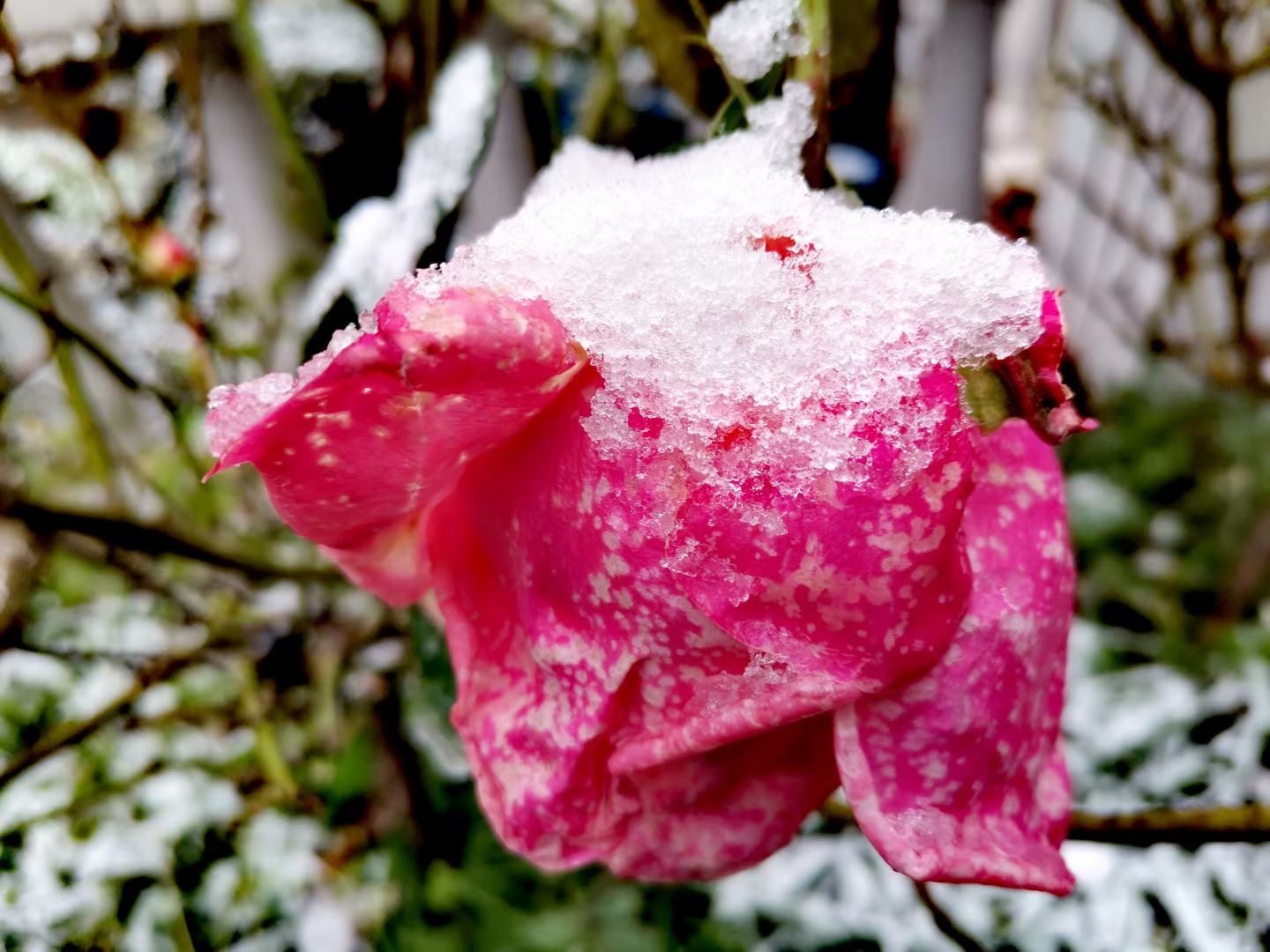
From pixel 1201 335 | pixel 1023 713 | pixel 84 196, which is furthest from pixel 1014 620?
pixel 1201 335

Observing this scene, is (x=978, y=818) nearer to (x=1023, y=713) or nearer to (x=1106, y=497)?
(x=1023, y=713)

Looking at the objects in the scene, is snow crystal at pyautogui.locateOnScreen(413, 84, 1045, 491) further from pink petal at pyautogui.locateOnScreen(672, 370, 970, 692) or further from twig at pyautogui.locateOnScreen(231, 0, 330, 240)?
twig at pyautogui.locateOnScreen(231, 0, 330, 240)

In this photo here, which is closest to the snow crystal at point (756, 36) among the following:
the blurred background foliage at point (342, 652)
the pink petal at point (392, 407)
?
the blurred background foliage at point (342, 652)

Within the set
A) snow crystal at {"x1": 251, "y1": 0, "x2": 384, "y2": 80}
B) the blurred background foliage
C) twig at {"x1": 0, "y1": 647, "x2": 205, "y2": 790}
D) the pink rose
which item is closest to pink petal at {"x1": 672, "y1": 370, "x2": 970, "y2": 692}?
the pink rose

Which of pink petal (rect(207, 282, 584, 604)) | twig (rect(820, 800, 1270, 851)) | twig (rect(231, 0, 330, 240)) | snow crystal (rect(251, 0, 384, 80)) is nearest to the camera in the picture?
→ pink petal (rect(207, 282, 584, 604))

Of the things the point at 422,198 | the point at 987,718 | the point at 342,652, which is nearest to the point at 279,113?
the point at 422,198
